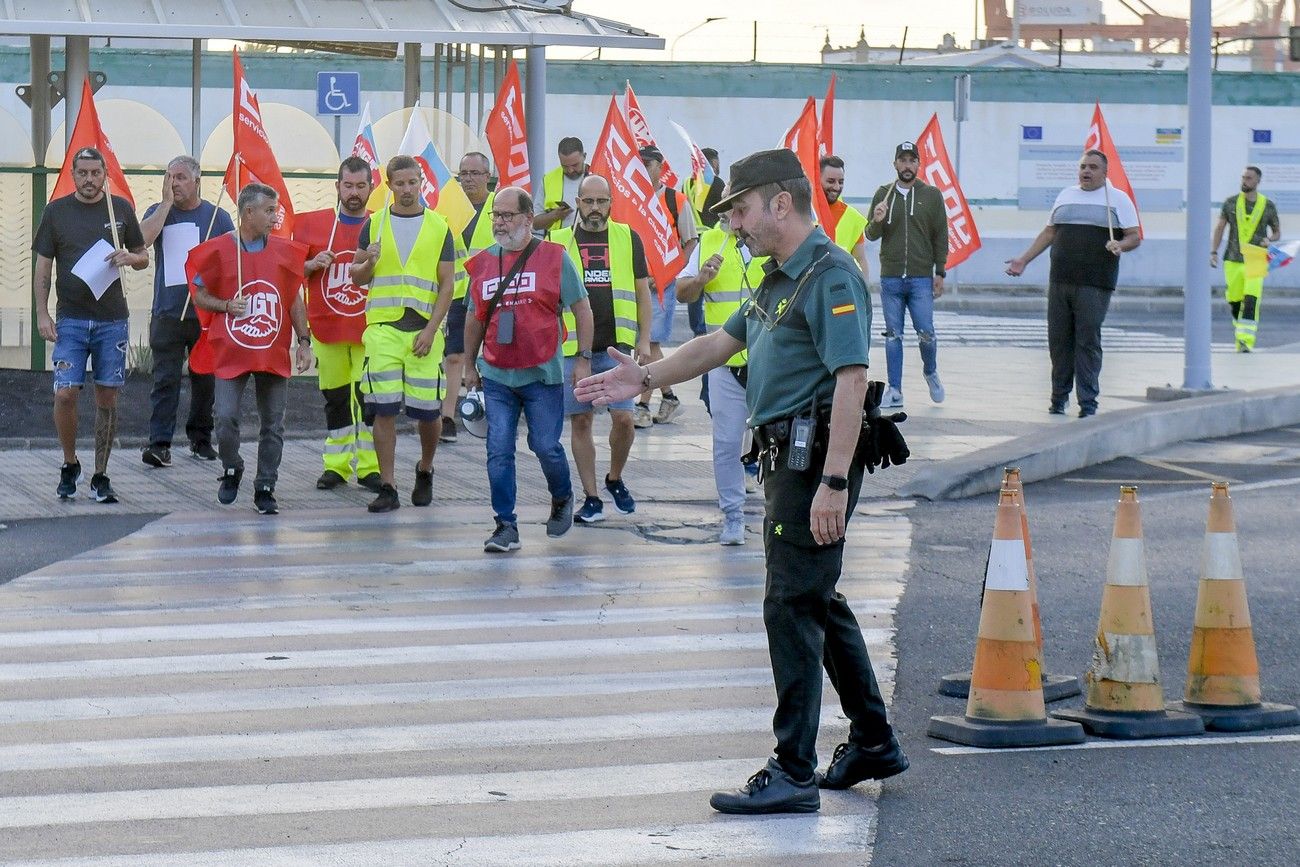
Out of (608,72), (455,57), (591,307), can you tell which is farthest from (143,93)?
(591,307)

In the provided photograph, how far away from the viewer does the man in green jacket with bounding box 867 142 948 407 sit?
632 inches

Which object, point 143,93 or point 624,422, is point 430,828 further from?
point 143,93

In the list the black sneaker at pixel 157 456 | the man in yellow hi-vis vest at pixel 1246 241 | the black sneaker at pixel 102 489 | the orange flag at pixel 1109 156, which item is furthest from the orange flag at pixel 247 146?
the man in yellow hi-vis vest at pixel 1246 241

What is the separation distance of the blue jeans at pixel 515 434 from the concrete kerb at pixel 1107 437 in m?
2.70

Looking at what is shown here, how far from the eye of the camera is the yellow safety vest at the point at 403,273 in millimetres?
11359

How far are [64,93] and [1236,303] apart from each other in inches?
504

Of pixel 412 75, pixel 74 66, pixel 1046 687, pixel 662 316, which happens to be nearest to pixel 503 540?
pixel 1046 687

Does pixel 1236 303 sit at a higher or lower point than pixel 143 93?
lower

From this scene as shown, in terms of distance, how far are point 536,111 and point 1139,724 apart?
12.0m

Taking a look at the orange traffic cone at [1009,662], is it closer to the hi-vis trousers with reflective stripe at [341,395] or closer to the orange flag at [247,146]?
the hi-vis trousers with reflective stripe at [341,395]

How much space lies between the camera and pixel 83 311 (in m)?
11.6

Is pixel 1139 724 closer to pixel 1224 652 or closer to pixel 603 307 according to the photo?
pixel 1224 652

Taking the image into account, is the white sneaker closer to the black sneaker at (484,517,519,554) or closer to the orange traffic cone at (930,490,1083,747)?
the black sneaker at (484,517,519,554)

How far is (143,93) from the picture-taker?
108 ft
